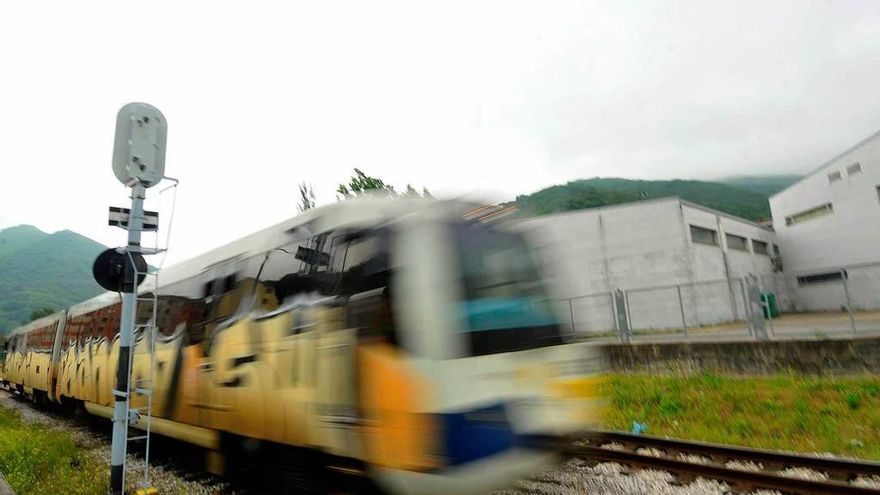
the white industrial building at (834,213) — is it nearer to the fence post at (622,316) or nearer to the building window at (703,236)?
the building window at (703,236)

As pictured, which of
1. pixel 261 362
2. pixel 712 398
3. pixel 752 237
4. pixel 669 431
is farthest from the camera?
pixel 752 237

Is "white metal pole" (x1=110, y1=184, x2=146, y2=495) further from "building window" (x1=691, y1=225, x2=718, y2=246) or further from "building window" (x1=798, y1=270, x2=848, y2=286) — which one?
"building window" (x1=691, y1=225, x2=718, y2=246)

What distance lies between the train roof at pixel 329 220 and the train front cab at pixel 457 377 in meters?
0.19

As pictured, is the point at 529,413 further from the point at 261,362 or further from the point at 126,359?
the point at 126,359

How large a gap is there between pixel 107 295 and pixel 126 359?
530cm

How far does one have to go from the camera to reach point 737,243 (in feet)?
99.0

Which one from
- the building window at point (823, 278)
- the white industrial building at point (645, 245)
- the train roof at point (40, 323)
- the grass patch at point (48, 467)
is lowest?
the grass patch at point (48, 467)

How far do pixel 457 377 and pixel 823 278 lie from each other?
11.5m

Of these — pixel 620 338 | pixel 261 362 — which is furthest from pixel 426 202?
pixel 620 338

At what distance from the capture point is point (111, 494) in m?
4.87

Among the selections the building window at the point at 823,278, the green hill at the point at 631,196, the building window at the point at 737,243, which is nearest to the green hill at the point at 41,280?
the green hill at the point at 631,196

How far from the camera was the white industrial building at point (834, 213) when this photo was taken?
2748 centimetres

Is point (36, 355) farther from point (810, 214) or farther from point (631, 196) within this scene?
point (631, 196)

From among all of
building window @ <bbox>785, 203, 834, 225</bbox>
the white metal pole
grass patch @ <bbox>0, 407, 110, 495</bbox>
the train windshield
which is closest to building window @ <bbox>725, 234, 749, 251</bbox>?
building window @ <bbox>785, 203, 834, 225</bbox>
